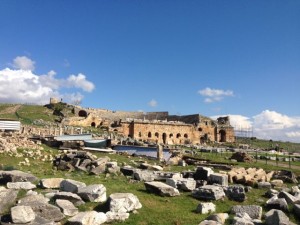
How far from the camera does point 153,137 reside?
→ 2881 inches

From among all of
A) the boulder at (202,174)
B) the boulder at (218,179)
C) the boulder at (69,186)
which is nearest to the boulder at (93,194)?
the boulder at (69,186)

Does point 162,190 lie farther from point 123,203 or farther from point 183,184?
point 123,203

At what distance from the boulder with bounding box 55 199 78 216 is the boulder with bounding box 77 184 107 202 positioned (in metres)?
0.74

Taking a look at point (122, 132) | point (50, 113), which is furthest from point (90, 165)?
point (50, 113)

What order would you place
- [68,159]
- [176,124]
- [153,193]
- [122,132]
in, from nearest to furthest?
[153,193] → [68,159] → [122,132] → [176,124]

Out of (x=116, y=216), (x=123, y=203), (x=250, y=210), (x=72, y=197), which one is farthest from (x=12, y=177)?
(x=250, y=210)

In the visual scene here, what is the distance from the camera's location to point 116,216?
10.8 metres

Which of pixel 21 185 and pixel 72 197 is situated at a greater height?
pixel 21 185

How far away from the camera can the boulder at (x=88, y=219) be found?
994cm

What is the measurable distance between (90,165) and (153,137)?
2132 inches

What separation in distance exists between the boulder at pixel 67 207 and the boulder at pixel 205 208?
416 cm

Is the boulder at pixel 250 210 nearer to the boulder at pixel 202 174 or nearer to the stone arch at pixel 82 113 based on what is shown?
the boulder at pixel 202 174

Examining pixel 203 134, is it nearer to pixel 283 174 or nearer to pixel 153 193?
pixel 283 174

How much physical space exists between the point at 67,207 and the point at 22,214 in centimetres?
156
